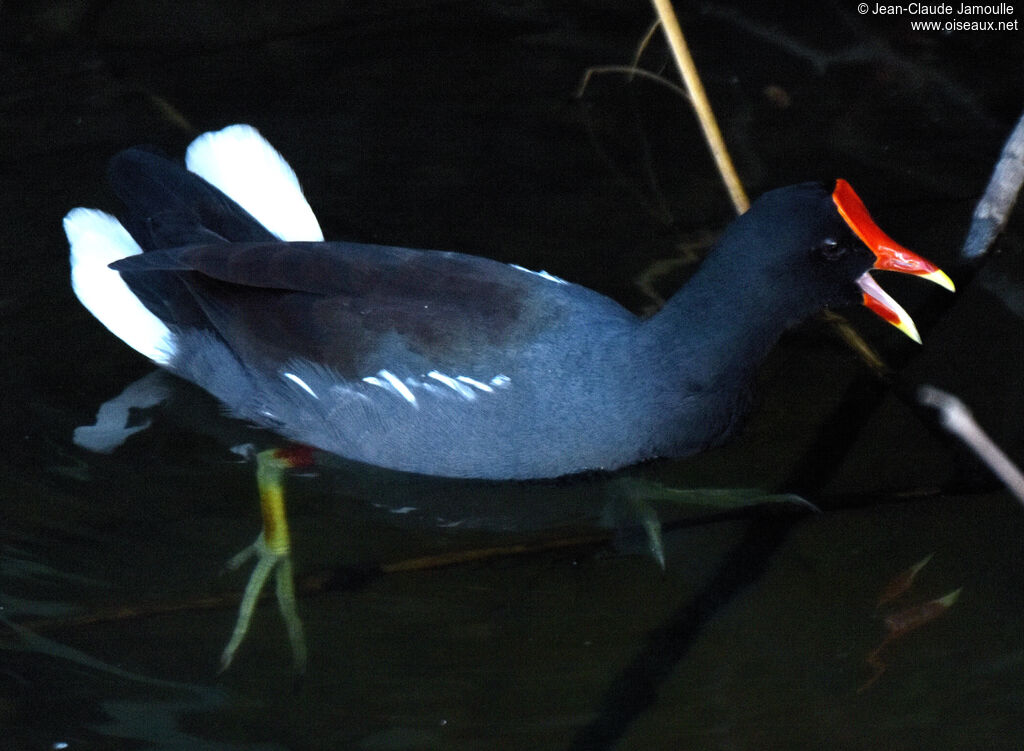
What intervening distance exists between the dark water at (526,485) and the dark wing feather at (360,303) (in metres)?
0.39

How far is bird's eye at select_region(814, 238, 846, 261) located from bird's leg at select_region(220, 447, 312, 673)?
4.98 feet

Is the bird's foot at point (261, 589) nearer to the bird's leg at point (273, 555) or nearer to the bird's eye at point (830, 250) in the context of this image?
the bird's leg at point (273, 555)

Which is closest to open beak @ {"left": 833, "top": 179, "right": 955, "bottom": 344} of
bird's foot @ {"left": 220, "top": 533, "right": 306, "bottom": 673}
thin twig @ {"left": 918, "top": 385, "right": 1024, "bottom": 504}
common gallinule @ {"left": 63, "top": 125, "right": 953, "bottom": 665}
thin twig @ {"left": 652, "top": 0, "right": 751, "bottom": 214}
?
common gallinule @ {"left": 63, "top": 125, "right": 953, "bottom": 665}

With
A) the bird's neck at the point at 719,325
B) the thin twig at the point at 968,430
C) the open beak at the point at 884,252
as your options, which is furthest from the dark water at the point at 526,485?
the thin twig at the point at 968,430

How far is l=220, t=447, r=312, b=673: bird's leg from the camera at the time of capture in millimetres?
3082

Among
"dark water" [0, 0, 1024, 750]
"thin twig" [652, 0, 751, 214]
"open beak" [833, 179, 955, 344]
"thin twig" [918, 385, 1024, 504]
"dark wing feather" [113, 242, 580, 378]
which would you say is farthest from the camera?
"thin twig" [652, 0, 751, 214]

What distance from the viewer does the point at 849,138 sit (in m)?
4.90

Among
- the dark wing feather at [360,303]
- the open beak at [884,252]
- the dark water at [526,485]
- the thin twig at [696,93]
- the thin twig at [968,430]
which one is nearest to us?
the thin twig at [968,430]

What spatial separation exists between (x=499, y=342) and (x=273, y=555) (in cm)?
81

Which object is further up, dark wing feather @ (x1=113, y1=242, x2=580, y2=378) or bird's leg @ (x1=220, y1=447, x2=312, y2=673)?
dark wing feather @ (x1=113, y1=242, x2=580, y2=378)

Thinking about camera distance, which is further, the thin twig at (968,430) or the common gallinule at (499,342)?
the common gallinule at (499,342)

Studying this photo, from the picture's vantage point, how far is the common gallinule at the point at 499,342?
3232 millimetres

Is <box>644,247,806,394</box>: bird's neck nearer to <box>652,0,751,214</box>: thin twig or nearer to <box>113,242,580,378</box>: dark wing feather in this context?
<box>113,242,580,378</box>: dark wing feather

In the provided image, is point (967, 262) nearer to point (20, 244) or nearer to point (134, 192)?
point (134, 192)
